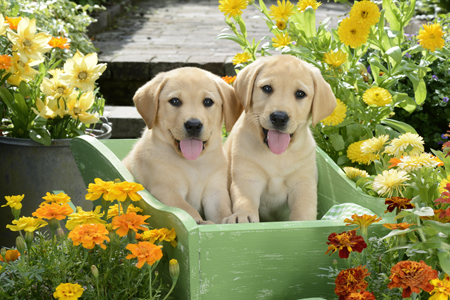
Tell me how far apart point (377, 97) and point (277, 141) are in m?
0.71

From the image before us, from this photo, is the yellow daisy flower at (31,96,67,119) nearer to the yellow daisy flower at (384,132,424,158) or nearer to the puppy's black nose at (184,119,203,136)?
the puppy's black nose at (184,119,203,136)

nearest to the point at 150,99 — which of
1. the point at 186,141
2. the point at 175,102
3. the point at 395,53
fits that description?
the point at 175,102

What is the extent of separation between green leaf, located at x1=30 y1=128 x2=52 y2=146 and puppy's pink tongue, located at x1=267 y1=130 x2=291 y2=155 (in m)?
1.47

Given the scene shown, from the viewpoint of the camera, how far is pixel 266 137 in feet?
7.48

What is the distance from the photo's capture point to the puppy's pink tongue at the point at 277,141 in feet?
7.30

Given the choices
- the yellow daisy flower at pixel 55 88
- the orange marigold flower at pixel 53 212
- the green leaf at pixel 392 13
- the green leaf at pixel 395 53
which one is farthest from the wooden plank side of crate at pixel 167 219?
the green leaf at pixel 392 13

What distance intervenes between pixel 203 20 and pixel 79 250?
27.1 feet

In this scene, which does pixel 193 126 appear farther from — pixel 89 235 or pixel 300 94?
pixel 89 235

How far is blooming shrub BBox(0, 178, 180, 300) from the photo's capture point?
1623 mm

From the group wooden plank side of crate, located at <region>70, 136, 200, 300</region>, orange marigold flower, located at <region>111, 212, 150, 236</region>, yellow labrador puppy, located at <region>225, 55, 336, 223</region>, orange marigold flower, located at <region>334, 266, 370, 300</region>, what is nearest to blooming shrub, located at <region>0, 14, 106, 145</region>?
wooden plank side of crate, located at <region>70, 136, 200, 300</region>

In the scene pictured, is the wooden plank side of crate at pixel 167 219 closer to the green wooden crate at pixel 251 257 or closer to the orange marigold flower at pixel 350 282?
the green wooden crate at pixel 251 257

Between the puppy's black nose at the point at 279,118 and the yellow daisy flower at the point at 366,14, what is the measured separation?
0.77 m

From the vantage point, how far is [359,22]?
2529 mm

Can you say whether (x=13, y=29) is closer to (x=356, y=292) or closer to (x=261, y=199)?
(x=261, y=199)
